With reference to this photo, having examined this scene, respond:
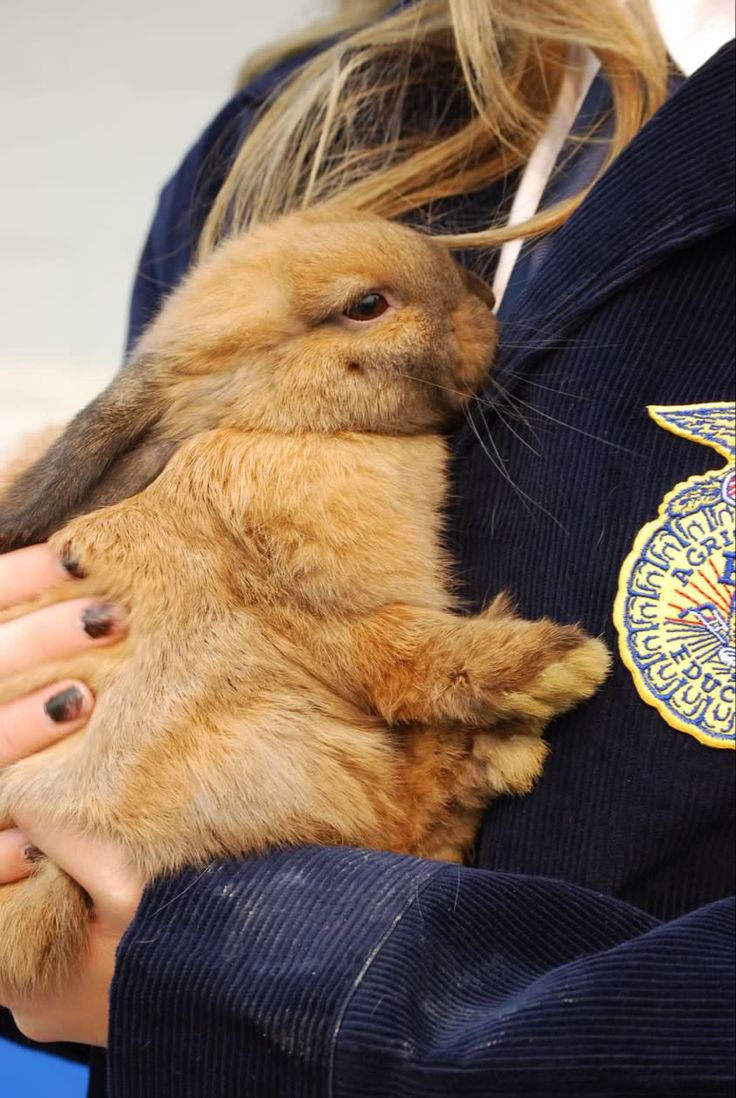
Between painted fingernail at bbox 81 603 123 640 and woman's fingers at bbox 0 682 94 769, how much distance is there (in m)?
0.04

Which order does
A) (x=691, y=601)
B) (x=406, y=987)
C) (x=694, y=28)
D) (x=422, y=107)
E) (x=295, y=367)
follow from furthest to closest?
(x=422, y=107)
(x=694, y=28)
(x=295, y=367)
(x=691, y=601)
(x=406, y=987)

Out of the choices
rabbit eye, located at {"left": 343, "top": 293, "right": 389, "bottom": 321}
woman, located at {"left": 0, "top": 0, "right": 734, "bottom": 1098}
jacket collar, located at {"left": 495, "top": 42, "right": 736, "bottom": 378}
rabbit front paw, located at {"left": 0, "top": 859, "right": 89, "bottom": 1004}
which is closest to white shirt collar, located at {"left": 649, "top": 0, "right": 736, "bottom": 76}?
woman, located at {"left": 0, "top": 0, "right": 734, "bottom": 1098}

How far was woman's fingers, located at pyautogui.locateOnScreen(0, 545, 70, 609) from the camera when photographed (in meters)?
0.86

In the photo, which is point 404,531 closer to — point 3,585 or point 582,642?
point 582,642

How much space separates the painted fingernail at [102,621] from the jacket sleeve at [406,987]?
0.60 ft

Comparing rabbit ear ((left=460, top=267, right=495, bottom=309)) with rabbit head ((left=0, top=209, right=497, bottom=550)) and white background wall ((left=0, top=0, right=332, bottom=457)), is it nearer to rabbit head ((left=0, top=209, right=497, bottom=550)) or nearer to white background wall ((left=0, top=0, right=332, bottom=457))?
rabbit head ((left=0, top=209, right=497, bottom=550))

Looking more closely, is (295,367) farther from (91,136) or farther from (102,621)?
(91,136)

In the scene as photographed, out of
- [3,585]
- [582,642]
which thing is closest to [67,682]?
[3,585]

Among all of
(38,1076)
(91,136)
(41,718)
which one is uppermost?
(91,136)

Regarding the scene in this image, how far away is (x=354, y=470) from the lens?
850 millimetres

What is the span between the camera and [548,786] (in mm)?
772

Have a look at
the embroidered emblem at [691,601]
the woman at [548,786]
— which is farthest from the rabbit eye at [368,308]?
the embroidered emblem at [691,601]

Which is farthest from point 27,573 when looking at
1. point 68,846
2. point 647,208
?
point 647,208

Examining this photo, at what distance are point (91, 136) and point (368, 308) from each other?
1.90 meters
